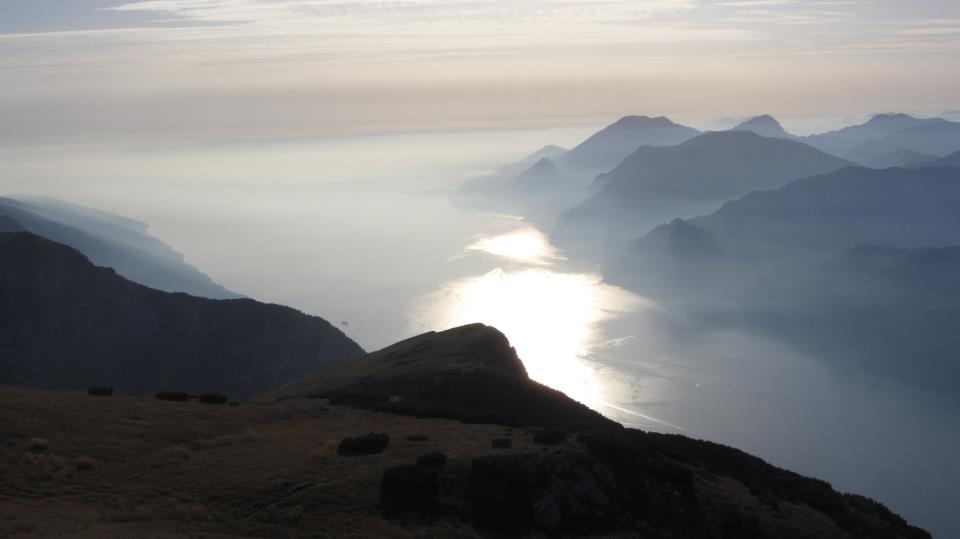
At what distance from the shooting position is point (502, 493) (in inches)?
1079

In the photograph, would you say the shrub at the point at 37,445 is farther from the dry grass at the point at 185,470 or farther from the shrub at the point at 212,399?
the shrub at the point at 212,399

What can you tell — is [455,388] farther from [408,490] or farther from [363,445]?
[408,490]

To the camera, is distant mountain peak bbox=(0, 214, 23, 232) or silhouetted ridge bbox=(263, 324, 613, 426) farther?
distant mountain peak bbox=(0, 214, 23, 232)

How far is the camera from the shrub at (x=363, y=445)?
31.6 meters

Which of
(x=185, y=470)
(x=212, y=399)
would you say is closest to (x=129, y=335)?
(x=212, y=399)

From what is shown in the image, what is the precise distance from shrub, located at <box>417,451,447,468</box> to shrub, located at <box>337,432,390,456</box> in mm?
3043

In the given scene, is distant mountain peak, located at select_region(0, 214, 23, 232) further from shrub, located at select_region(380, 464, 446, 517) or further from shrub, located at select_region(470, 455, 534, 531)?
shrub, located at select_region(470, 455, 534, 531)

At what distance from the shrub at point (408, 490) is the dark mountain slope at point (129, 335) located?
332ft

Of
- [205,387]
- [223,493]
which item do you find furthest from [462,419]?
[205,387]

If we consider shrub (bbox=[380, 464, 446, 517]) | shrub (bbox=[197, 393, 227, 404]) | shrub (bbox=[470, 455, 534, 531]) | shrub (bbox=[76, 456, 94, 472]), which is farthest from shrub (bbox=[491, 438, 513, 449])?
shrub (bbox=[197, 393, 227, 404])

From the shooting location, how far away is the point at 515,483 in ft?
91.4

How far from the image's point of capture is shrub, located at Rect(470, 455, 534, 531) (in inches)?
1033

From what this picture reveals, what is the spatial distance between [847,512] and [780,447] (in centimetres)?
12471

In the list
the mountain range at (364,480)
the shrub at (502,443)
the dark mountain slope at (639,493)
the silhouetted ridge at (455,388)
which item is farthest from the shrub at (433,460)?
the silhouetted ridge at (455,388)
